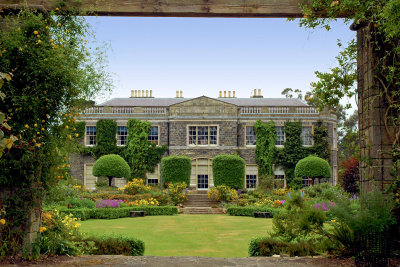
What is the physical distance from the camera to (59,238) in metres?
6.45

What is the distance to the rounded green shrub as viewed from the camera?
2703 centimetres

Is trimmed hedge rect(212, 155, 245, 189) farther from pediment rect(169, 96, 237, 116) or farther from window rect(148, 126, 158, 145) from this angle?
window rect(148, 126, 158, 145)

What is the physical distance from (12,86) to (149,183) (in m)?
24.7

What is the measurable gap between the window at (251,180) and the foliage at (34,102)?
24.6 m

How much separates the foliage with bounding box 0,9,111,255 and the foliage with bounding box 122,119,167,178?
23.7 meters

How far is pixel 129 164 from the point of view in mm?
30375

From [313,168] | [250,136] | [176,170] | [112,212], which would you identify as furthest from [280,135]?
[112,212]

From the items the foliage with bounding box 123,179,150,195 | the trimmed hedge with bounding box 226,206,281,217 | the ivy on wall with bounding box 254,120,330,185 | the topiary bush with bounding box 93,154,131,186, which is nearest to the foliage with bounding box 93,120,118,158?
the topiary bush with bounding box 93,154,131,186

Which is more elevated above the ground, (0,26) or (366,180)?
(0,26)

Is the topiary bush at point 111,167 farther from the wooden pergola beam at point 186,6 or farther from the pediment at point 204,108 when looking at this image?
the wooden pergola beam at point 186,6

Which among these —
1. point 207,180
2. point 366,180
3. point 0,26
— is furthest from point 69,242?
point 207,180

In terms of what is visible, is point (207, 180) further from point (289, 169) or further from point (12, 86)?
point (12, 86)

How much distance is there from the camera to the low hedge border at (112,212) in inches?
674

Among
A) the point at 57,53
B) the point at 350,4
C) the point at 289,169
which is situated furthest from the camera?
the point at 289,169
